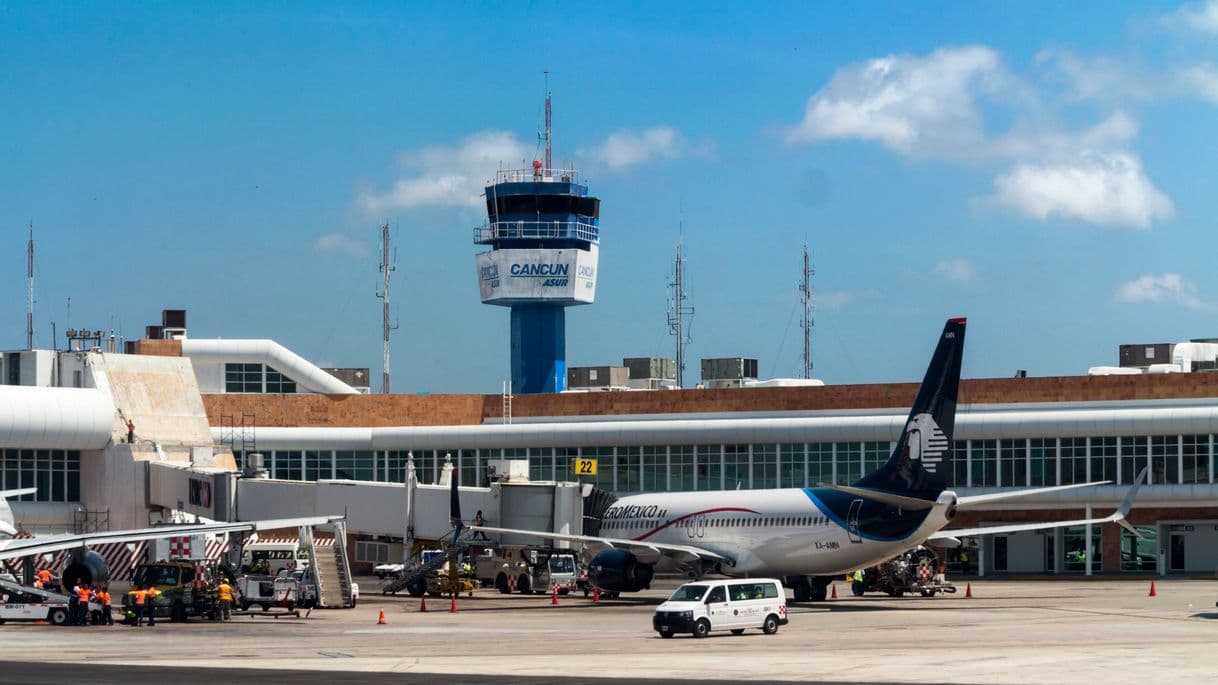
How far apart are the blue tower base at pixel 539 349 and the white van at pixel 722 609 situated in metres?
79.3

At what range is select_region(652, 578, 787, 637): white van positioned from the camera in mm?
45344

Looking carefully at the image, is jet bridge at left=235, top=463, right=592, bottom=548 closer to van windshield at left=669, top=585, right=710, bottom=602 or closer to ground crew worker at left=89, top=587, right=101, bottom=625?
ground crew worker at left=89, top=587, right=101, bottom=625

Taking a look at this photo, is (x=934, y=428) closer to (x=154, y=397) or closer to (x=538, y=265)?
(x=154, y=397)

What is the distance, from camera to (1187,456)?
79.8 metres

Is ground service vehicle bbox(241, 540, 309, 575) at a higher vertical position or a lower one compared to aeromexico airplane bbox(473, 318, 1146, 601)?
lower

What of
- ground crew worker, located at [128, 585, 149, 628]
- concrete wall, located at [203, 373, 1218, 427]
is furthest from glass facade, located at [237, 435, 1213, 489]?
ground crew worker, located at [128, 585, 149, 628]

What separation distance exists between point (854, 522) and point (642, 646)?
16.4 m

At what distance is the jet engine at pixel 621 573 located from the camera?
63.4 metres

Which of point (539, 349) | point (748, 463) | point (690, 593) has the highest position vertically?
point (539, 349)

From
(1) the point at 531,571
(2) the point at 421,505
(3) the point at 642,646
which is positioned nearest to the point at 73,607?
(2) the point at 421,505

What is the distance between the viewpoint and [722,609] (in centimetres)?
4603

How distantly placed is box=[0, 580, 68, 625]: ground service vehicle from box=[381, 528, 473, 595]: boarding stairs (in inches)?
690

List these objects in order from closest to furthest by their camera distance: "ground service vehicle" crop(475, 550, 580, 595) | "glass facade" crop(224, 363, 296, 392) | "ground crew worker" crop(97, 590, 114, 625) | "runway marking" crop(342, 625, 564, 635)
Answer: "runway marking" crop(342, 625, 564, 635) < "ground crew worker" crop(97, 590, 114, 625) < "ground service vehicle" crop(475, 550, 580, 595) < "glass facade" crop(224, 363, 296, 392)

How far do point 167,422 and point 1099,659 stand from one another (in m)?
54.9
